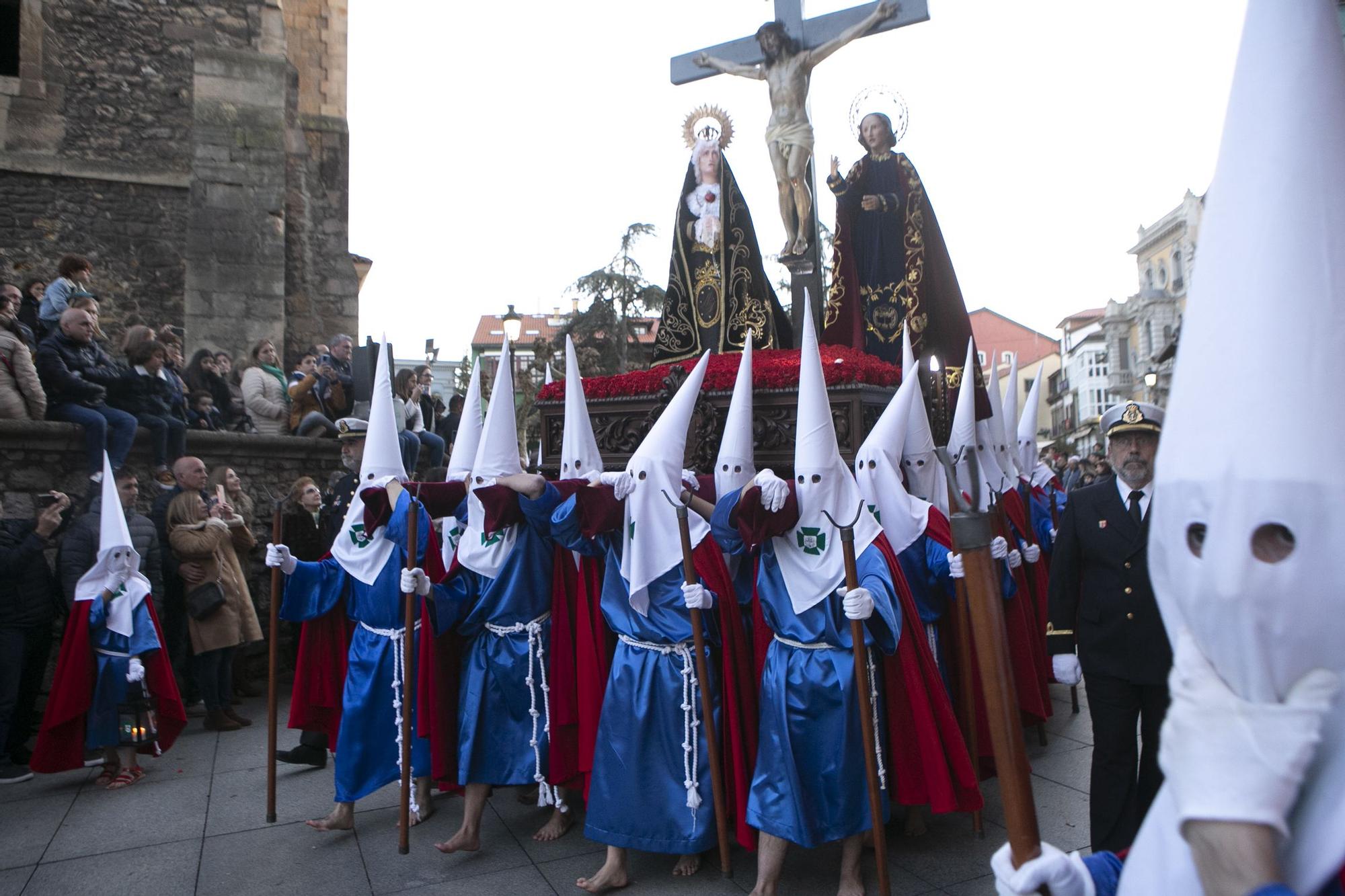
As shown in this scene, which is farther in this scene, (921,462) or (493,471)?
(921,462)

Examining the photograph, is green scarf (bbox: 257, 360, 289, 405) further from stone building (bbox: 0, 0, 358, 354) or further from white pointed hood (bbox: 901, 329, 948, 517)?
white pointed hood (bbox: 901, 329, 948, 517)

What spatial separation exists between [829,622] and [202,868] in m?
3.30

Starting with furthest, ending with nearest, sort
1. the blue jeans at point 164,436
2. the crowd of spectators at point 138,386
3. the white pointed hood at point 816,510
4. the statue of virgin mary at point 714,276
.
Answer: the blue jeans at point 164,436 → the statue of virgin mary at point 714,276 → the crowd of spectators at point 138,386 → the white pointed hood at point 816,510

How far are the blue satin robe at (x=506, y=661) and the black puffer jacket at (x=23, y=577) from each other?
10.2 ft

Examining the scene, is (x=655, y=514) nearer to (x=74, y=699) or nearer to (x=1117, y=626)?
(x=1117, y=626)

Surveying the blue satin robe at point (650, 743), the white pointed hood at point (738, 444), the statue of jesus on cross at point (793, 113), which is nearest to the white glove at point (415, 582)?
the blue satin robe at point (650, 743)

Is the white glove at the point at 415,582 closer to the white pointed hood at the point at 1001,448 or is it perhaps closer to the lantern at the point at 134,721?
the lantern at the point at 134,721

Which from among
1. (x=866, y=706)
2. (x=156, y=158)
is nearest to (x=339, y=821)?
(x=866, y=706)

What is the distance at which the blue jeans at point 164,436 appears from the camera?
8375mm

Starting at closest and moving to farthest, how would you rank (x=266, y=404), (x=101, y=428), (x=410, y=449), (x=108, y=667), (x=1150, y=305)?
(x=108, y=667) → (x=101, y=428) → (x=266, y=404) → (x=410, y=449) → (x=1150, y=305)

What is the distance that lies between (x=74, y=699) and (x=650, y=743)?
3.95 metres

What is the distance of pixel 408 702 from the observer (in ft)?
15.8

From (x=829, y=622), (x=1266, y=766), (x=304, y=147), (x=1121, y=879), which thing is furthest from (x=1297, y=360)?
(x=304, y=147)

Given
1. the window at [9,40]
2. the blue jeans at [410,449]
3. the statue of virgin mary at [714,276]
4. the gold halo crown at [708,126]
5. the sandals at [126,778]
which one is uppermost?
the window at [9,40]
